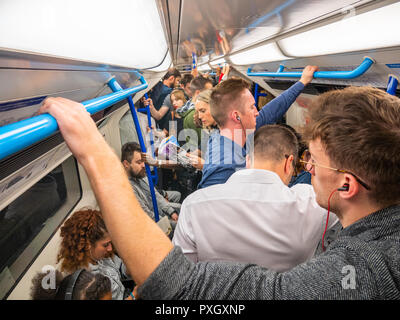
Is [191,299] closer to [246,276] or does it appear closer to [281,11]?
[246,276]

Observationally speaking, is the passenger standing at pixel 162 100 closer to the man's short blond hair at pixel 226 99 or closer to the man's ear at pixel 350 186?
the man's short blond hair at pixel 226 99

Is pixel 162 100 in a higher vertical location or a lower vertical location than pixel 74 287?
higher

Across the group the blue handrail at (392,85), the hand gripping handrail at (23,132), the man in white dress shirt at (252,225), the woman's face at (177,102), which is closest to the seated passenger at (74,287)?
the man in white dress shirt at (252,225)

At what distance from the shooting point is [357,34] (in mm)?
1581

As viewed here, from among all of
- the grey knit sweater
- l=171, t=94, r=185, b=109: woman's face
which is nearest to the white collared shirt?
the grey knit sweater

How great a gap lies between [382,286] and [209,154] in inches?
62.5

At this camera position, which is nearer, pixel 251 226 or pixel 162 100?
pixel 251 226

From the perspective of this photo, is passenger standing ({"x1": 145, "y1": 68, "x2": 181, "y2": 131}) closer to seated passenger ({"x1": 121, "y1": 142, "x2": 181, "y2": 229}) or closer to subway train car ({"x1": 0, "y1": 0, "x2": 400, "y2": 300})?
seated passenger ({"x1": 121, "y1": 142, "x2": 181, "y2": 229})

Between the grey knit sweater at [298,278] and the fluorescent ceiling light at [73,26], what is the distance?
75cm

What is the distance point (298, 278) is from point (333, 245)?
0.20m

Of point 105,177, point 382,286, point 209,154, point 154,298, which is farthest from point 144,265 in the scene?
point 209,154

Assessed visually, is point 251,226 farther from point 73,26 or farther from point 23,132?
point 73,26

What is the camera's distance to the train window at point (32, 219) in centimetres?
159

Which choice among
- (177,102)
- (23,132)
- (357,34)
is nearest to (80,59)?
(23,132)
